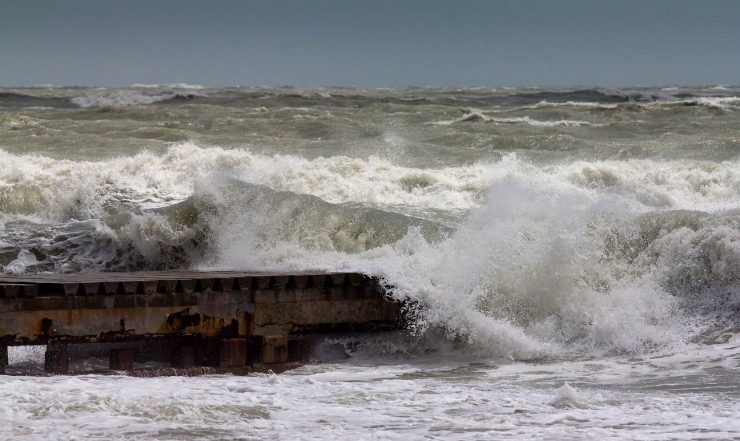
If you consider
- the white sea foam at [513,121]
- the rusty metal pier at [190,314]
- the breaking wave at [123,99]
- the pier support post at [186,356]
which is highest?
the white sea foam at [513,121]

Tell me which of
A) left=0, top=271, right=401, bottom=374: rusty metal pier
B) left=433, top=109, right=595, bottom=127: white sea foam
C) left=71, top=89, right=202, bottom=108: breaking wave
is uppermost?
left=433, top=109, right=595, bottom=127: white sea foam

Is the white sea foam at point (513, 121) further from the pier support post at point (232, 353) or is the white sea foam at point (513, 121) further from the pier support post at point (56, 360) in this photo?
the pier support post at point (56, 360)

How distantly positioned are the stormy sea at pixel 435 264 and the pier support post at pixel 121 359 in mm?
905

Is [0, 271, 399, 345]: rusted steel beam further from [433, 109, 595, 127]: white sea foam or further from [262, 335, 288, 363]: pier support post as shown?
[433, 109, 595, 127]: white sea foam

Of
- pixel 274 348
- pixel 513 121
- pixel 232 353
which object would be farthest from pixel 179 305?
pixel 513 121

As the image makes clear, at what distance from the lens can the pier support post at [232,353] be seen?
471 inches

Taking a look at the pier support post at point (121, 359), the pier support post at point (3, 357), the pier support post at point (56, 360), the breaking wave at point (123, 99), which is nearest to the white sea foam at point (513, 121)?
the breaking wave at point (123, 99)

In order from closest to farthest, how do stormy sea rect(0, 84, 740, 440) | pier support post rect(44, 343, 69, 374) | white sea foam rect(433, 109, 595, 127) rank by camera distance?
stormy sea rect(0, 84, 740, 440) → pier support post rect(44, 343, 69, 374) → white sea foam rect(433, 109, 595, 127)

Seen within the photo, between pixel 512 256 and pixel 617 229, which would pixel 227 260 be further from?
pixel 617 229

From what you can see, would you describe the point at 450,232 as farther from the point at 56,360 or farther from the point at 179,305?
the point at 56,360

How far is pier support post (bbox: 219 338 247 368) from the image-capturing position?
39.2 ft

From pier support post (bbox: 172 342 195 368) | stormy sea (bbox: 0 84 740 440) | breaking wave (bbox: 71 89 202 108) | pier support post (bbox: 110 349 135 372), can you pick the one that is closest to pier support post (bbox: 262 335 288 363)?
stormy sea (bbox: 0 84 740 440)

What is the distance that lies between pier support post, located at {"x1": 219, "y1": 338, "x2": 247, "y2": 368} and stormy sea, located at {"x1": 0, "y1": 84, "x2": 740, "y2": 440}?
678mm

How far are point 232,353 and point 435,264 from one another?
2551 mm
